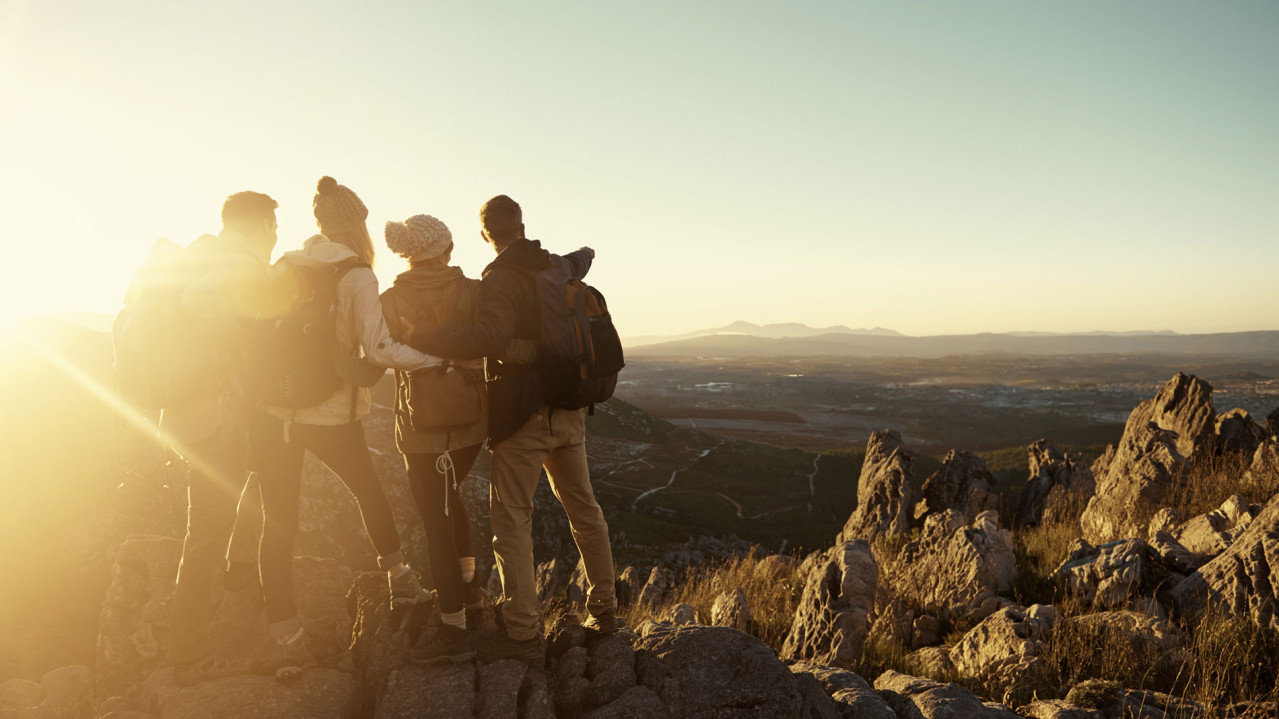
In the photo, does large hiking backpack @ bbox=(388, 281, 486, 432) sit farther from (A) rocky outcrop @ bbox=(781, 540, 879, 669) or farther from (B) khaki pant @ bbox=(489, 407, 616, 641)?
(A) rocky outcrop @ bbox=(781, 540, 879, 669)

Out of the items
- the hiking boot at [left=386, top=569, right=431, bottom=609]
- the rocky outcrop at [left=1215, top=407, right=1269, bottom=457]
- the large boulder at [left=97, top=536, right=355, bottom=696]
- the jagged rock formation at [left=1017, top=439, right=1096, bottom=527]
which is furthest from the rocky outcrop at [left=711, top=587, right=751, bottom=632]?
the jagged rock formation at [left=1017, top=439, right=1096, bottom=527]

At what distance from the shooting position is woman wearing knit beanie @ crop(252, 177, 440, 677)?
4496mm

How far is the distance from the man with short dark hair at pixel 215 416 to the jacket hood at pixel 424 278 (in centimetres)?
108

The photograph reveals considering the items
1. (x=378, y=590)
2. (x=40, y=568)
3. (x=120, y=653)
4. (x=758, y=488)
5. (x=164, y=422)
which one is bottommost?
(x=758, y=488)

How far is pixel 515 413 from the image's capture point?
4570mm

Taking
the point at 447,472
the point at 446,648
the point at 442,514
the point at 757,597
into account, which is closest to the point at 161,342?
the point at 447,472

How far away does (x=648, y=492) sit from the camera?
65.4 metres

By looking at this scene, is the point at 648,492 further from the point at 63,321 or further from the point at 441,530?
the point at 441,530

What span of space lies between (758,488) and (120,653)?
71.6 meters

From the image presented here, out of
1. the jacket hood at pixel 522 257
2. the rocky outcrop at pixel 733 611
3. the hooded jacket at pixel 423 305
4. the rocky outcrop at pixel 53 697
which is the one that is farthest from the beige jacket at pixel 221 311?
the rocky outcrop at pixel 733 611

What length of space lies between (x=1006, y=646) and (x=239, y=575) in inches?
296

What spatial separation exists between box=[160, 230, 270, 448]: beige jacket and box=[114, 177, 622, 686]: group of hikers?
1 cm

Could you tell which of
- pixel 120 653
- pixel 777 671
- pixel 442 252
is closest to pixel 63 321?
pixel 120 653

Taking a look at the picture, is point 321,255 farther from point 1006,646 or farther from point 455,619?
point 1006,646
